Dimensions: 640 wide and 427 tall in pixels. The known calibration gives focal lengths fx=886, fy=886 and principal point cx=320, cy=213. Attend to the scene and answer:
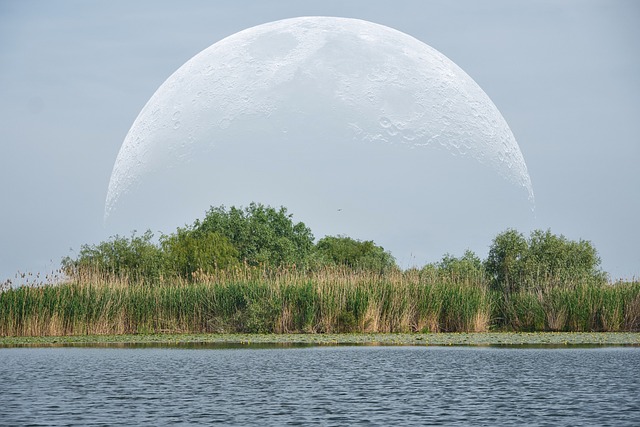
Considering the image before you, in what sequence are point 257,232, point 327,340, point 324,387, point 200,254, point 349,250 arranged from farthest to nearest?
point 349,250 → point 257,232 → point 200,254 → point 327,340 → point 324,387

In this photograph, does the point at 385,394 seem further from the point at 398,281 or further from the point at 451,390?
the point at 398,281

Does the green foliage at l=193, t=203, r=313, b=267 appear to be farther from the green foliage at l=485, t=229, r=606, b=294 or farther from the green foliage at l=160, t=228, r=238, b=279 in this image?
the green foliage at l=485, t=229, r=606, b=294

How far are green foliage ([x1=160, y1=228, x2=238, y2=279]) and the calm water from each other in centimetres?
2056

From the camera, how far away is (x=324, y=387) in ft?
45.1

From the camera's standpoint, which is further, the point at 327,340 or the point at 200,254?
the point at 200,254

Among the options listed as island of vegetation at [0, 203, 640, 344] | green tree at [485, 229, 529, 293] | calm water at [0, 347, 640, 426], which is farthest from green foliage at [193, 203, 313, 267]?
calm water at [0, 347, 640, 426]

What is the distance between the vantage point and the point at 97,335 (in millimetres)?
26734

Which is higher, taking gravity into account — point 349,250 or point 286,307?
point 349,250

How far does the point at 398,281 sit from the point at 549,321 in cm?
545

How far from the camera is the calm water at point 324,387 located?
36.1ft

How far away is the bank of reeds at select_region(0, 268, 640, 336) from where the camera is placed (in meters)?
26.9

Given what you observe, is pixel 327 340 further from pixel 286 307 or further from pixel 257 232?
pixel 257 232

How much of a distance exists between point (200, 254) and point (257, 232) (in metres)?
7.06

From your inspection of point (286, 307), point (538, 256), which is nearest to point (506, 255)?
point (538, 256)
